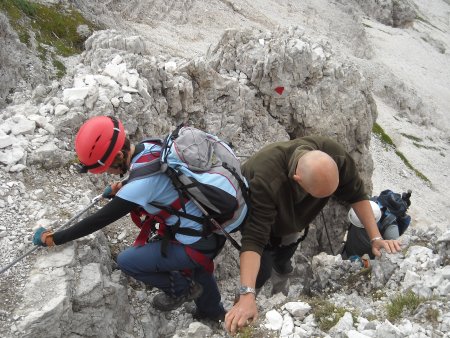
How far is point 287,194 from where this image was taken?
673 cm

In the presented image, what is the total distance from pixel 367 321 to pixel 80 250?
16.1 feet

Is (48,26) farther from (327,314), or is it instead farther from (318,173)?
(327,314)

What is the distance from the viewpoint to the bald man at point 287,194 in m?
5.79

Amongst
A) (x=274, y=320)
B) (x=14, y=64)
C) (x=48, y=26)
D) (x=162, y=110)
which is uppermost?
(x=274, y=320)

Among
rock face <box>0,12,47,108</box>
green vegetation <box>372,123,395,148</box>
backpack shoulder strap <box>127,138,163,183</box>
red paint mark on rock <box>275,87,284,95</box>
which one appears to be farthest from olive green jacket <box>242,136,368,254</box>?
green vegetation <box>372,123,395,148</box>

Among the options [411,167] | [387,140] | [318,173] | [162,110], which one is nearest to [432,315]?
[318,173]

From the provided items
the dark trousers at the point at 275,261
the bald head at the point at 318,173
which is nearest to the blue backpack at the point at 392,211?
the dark trousers at the point at 275,261

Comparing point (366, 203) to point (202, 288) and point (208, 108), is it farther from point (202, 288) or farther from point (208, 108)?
point (208, 108)

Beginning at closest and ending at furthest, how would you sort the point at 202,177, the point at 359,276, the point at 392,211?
the point at 202,177 < the point at 359,276 < the point at 392,211

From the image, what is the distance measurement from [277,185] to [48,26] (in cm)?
3175

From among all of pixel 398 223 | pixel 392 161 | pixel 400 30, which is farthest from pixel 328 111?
pixel 400 30

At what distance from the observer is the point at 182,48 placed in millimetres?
42312

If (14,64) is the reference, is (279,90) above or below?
above

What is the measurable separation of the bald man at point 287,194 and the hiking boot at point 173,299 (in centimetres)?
166
